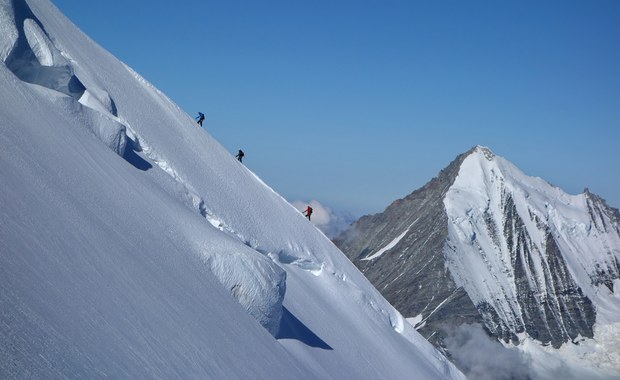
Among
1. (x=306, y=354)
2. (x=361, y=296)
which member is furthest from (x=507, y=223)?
(x=306, y=354)

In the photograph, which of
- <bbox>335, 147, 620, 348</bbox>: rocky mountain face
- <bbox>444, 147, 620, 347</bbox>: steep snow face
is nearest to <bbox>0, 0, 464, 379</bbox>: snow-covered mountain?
<bbox>335, 147, 620, 348</bbox>: rocky mountain face

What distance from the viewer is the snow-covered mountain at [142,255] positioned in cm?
1328

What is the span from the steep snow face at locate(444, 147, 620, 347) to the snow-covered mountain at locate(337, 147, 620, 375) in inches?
7.7

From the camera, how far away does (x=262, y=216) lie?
35.6m

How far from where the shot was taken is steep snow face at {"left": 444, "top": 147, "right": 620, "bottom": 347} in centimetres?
13338

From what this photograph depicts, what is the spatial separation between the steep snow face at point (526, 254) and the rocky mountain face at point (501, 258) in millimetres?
194

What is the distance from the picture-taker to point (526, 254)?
141m

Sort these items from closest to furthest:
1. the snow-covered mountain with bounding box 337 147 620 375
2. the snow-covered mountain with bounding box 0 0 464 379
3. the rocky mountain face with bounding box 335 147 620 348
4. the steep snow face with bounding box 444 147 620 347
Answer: the snow-covered mountain with bounding box 0 0 464 379, the snow-covered mountain with bounding box 337 147 620 375, the rocky mountain face with bounding box 335 147 620 348, the steep snow face with bounding box 444 147 620 347

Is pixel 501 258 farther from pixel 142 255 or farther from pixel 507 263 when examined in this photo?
pixel 142 255

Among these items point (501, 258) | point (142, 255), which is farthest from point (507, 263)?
point (142, 255)

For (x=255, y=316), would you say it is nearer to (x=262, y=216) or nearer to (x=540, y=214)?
(x=262, y=216)

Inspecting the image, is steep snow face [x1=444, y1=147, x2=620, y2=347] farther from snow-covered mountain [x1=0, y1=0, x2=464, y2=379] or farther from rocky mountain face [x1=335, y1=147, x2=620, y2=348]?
snow-covered mountain [x1=0, y1=0, x2=464, y2=379]

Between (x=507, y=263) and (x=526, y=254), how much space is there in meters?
5.35

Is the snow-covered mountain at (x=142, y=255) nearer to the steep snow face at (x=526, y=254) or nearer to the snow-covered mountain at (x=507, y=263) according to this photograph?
the snow-covered mountain at (x=507, y=263)
